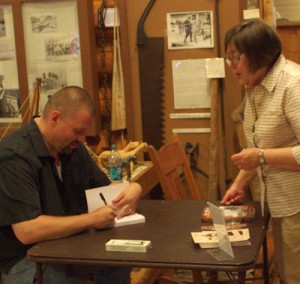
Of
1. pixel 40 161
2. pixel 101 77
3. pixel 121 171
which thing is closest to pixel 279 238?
pixel 40 161

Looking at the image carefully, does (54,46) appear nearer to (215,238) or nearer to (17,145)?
(17,145)

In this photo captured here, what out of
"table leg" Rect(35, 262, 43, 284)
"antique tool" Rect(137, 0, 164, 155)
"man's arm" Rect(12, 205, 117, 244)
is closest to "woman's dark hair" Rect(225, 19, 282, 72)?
"man's arm" Rect(12, 205, 117, 244)

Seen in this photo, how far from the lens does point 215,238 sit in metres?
1.88

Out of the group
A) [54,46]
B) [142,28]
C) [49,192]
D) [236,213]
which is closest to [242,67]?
[236,213]

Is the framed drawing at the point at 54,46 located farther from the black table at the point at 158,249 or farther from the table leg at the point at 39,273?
the table leg at the point at 39,273

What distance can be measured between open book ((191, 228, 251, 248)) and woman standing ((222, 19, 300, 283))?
0.22 metres

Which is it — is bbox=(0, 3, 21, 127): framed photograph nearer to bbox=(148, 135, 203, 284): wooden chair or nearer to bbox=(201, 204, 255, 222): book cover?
bbox=(148, 135, 203, 284): wooden chair

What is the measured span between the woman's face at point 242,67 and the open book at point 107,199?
702 millimetres

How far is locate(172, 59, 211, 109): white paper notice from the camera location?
3.64 m

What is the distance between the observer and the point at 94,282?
2436 millimetres

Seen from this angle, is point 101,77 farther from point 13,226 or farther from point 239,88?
point 13,226

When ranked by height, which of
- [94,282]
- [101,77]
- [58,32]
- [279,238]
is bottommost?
[94,282]

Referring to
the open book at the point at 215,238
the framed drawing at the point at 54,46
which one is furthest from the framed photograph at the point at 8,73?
the open book at the point at 215,238

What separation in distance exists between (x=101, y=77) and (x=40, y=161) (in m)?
1.79
